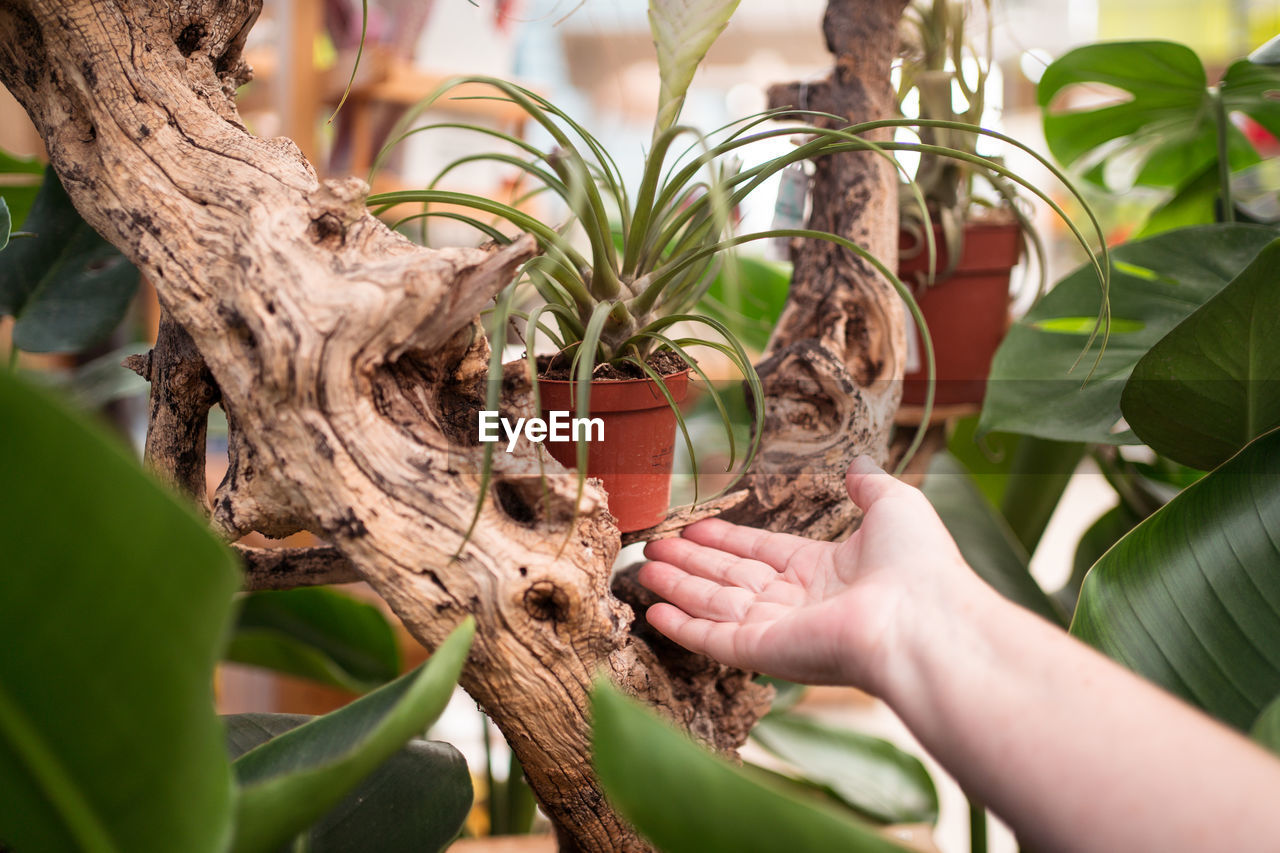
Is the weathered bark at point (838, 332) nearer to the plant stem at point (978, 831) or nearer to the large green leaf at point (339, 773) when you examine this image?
the large green leaf at point (339, 773)

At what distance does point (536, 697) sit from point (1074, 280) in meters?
0.75

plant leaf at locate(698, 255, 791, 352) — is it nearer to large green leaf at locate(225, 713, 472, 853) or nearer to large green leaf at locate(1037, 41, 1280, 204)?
large green leaf at locate(1037, 41, 1280, 204)

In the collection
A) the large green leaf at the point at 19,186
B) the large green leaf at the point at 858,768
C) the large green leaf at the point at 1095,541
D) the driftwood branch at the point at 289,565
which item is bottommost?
the large green leaf at the point at 858,768

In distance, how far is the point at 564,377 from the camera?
0.66 meters

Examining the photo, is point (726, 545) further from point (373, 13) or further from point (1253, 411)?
point (373, 13)

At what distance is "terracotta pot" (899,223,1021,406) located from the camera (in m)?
1.08

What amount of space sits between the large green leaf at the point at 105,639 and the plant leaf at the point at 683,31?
0.44m

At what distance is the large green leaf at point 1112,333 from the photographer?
873mm

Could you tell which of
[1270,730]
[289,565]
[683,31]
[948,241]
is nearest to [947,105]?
[948,241]

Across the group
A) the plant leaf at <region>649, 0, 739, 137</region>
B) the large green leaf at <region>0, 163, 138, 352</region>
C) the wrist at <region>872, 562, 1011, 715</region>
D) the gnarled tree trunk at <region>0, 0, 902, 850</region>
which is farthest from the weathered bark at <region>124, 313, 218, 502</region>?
the wrist at <region>872, 562, 1011, 715</region>

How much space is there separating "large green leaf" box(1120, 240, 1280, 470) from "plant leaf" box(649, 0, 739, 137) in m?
0.46

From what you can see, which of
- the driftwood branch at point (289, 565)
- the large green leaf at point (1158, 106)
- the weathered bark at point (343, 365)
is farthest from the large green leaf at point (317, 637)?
the large green leaf at point (1158, 106)

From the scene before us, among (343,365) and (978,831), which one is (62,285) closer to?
(343,365)

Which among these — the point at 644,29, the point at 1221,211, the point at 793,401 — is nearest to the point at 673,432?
the point at 793,401
